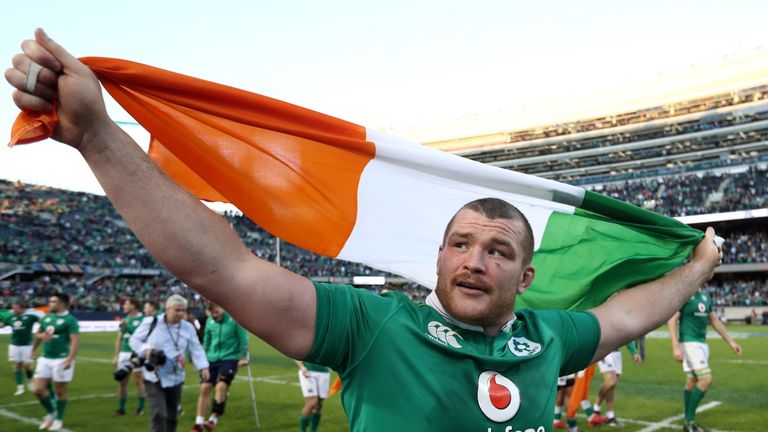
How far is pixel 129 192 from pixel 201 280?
1.02 ft

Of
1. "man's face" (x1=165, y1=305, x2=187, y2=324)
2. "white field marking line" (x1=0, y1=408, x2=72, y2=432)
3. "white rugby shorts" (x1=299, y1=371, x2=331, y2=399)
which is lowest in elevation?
"white field marking line" (x1=0, y1=408, x2=72, y2=432)

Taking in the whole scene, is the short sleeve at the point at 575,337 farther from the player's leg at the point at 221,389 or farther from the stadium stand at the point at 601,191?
the stadium stand at the point at 601,191

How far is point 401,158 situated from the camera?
2955 millimetres

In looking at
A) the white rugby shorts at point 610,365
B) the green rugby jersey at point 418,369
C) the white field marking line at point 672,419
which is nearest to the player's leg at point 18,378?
the white rugby shorts at point 610,365

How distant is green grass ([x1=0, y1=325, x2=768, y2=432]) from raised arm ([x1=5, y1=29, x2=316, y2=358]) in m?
9.06

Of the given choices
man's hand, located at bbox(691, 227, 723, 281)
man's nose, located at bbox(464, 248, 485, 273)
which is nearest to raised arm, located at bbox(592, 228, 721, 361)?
man's hand, located at bbox(691, 227, 723, 281)

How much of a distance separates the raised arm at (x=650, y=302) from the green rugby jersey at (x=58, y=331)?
418 inches

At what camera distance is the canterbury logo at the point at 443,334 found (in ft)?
6.91

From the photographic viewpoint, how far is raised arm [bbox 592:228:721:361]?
280 cm

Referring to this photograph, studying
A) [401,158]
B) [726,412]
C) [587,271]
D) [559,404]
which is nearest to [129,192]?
[401,158]

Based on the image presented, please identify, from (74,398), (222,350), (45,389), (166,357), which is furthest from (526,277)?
(74,398)

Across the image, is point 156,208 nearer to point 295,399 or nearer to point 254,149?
point 254,149

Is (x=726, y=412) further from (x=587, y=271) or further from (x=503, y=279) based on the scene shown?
(x=503, y=279)

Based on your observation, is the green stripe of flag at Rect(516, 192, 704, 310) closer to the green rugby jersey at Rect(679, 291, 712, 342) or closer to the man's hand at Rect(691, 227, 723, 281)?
the man's hand at Rect(691, 227, 723, 281)
